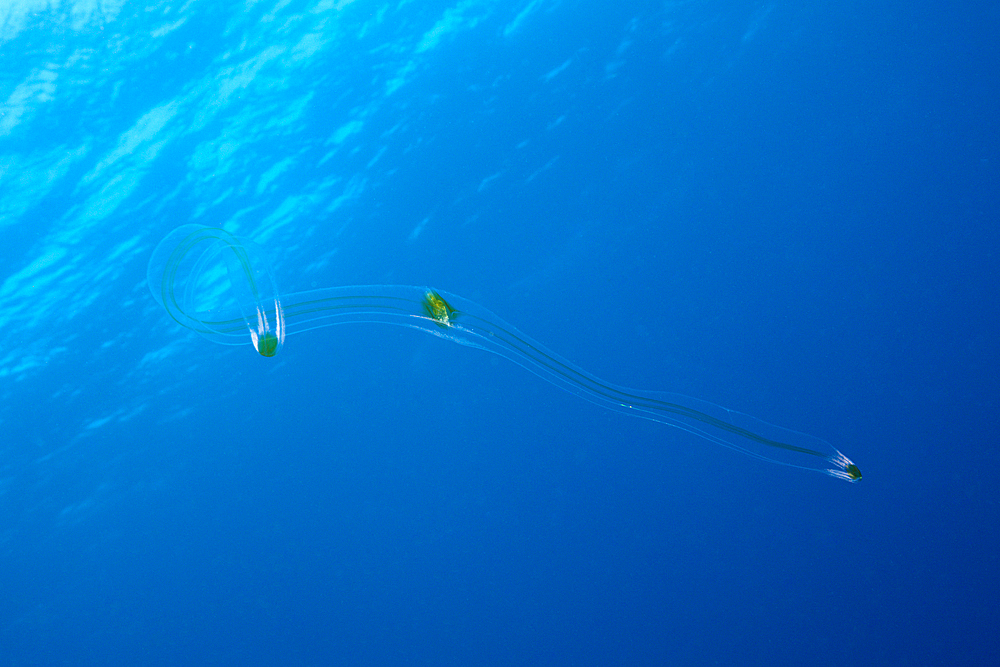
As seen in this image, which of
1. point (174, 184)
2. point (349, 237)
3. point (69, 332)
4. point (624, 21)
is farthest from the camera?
point (349, 237)

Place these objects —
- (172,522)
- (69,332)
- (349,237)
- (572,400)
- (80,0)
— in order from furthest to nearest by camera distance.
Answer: (172,522) → (572,400) → (349,237) → (69,332) → (80,0)

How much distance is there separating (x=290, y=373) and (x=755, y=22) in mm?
10489

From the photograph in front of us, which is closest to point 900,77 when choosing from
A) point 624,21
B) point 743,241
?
point 743,241

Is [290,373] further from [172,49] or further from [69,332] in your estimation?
[172,49]

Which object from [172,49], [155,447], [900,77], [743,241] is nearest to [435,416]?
[155,447]

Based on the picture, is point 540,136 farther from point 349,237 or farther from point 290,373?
point 290,373

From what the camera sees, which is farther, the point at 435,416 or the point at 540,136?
the point at 435,416

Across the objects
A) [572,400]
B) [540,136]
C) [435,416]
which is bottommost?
[572,400]

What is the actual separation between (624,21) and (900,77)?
3.89 m

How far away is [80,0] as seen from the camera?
5242 millimetres

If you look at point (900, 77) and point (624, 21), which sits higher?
point (624, 21)

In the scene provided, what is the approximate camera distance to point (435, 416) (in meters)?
11.7

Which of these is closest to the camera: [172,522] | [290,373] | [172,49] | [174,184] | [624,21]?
[172,49]

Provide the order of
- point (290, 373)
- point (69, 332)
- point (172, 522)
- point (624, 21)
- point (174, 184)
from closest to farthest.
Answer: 1. point (174, 184)
2. point (624, 21)
3. point (69, 332)
4. point (290, 373)
5. point (172, 522)
